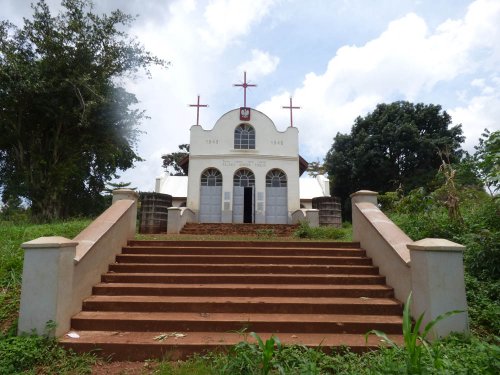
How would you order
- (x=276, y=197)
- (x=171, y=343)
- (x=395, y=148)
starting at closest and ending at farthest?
(x=171, y=343)
(x=276, y=197)
(x=395, y=148)

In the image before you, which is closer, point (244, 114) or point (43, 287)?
point (43, 287)

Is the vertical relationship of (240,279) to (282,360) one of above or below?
above

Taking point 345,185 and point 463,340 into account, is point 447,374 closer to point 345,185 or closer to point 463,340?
point 463,340

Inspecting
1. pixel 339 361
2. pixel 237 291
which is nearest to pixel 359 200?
pixel 237 291

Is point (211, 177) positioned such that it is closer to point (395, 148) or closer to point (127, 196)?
point (127, 196)

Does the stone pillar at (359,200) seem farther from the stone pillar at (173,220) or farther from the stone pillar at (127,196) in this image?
the stone pillar at (173,220)

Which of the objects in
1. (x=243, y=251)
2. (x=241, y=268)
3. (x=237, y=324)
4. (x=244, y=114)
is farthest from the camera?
(x=244, y=114)

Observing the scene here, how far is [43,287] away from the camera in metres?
4.23

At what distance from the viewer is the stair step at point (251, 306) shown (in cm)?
489

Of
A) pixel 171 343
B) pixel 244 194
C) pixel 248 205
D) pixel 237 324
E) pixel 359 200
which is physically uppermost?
pixel 244 194

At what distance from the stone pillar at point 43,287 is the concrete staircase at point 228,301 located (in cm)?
36

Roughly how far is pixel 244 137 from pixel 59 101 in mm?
8744

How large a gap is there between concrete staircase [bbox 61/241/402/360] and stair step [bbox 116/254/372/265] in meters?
0.02

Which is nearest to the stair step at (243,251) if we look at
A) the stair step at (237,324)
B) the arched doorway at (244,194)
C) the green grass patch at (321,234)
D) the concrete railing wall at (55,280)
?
the concrete railing wall at (55,280)
